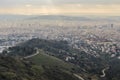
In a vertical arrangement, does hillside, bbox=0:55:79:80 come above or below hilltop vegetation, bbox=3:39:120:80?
above

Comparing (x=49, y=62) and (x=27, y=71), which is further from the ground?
(x=27, y=71)

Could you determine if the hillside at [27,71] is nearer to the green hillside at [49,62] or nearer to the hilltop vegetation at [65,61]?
the hilltop vegetation at [65,61]

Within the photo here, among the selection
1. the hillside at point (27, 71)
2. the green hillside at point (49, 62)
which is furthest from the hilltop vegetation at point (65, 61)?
the hillside at point (27, 71)

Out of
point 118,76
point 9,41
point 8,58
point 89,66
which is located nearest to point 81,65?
point 89,66

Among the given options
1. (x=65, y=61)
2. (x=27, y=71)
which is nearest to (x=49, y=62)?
(x=65, y=61)

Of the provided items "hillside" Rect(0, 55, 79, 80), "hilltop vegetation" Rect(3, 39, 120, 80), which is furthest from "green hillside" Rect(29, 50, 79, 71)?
"hillside" Rect(0, 55, 79, 80)

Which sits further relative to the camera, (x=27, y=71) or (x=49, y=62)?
(x=49, y=62)

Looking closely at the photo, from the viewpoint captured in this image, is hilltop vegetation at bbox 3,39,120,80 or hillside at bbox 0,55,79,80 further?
hilltop vegetation at bbox 3,39,120,80

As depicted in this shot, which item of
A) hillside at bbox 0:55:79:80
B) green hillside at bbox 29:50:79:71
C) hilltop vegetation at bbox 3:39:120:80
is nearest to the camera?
hillside at bbox 0:55:79:80

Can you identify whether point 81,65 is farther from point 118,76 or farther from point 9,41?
point 9,41

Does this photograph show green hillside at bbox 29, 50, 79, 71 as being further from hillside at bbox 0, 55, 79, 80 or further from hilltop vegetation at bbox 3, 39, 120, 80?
hillside at bbox 0, 55, 79, 80

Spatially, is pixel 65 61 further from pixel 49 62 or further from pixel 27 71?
pixel 27 71
